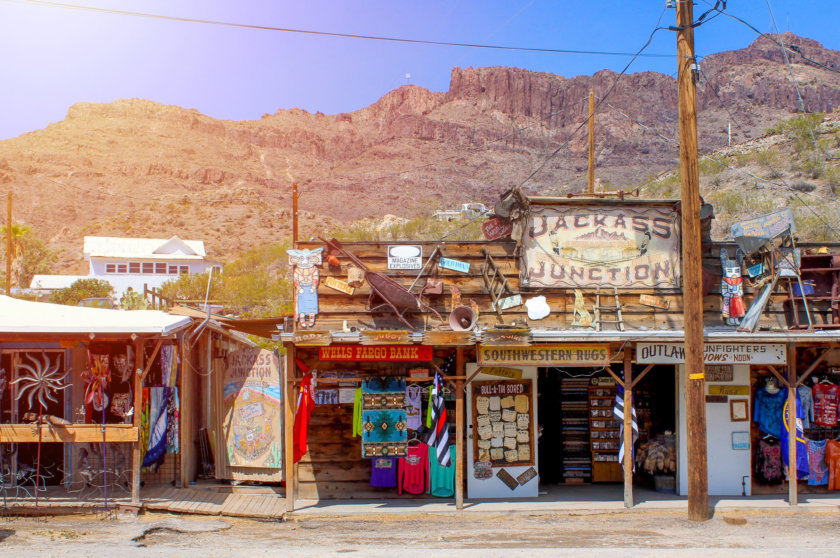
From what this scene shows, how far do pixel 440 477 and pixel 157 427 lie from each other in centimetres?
481

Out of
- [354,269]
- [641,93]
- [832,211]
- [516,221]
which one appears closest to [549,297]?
[516,221]

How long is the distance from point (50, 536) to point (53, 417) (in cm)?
197

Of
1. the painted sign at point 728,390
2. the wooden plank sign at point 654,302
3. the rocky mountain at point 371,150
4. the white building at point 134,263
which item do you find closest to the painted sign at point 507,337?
the wooden plank sign at point 654,302

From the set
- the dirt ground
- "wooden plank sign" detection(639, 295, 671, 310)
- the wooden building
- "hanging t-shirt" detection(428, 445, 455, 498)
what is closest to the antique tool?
the wooden building

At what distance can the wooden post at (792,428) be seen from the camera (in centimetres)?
1082

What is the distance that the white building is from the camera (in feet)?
160

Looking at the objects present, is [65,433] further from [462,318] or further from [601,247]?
[601,247]

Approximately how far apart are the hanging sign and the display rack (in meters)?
4.57

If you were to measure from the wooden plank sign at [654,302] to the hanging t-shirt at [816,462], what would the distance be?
3484 millimetres

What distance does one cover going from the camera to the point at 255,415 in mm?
11805

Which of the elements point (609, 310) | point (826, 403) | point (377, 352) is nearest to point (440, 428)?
point (377, 352)

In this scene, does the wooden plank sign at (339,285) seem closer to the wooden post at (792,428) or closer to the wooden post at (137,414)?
the wooden post at (137,414)

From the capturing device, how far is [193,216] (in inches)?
3196

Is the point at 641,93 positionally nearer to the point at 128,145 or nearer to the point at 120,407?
the point at 128,145
